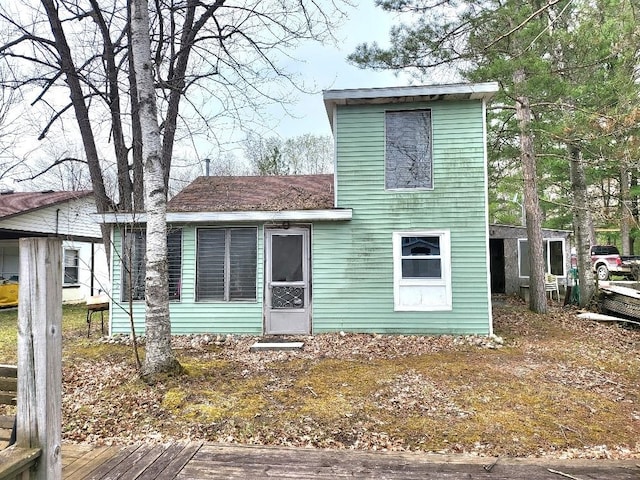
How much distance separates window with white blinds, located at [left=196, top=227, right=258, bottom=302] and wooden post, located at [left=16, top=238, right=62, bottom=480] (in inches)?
266

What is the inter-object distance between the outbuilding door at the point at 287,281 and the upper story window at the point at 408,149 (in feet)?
7.33

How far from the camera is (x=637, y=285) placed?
1187cm

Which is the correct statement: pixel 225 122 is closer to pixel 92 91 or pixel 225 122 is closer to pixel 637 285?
pixel 92 91

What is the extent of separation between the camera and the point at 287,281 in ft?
28.4

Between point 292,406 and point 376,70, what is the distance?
810 cm

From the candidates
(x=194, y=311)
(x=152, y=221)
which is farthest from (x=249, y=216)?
(x=152, y=221)

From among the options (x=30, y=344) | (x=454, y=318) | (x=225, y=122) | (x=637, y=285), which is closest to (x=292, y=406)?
(x=30, y=344)

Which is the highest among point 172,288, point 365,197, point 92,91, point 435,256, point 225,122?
point 92,91

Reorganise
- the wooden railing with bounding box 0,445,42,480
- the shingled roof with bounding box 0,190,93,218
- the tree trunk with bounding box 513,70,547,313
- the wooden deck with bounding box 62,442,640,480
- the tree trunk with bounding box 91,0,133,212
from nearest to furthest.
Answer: the wooden railing with bounding box 0,445,42,480
the wooden deck with bounding box 62,442,640,480
the tree trunk with bounding box 91,0,133,212
the tree trunk with bounding box 513,70,547,313
the shingled roof with bounding box 0,190,93,218

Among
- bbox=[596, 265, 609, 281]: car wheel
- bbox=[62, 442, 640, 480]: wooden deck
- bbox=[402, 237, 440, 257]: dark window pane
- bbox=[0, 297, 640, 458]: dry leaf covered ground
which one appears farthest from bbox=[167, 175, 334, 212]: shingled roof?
bbox=[596, 265, 609, 281]: car wheel

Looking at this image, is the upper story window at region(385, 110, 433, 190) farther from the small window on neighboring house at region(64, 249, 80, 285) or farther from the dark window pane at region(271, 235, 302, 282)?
the small window on neighboring house at region(64, 249, 80, 285)

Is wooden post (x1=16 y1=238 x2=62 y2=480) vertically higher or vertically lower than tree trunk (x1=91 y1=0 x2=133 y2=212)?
lower

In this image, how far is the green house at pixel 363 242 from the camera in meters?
8.23

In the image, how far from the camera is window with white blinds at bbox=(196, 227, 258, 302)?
339 inches
